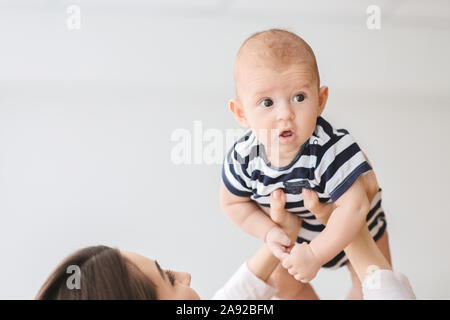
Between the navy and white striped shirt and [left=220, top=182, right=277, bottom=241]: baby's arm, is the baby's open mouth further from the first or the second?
[left=220, top=182, right=277, bottom=241]: baby's arm

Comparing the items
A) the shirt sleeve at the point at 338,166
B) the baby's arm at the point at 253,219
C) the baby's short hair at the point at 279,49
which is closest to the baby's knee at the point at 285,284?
the baby's arm at the point at 253,219

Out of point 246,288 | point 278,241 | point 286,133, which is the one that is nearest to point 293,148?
point 286,133

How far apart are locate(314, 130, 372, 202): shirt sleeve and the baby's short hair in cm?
9

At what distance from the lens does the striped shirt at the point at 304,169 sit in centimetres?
62

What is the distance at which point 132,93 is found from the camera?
863mm

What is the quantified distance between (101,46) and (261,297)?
46 cm

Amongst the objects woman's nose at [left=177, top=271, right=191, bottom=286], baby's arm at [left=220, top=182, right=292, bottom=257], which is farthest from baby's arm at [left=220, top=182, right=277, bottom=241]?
woman's nose at [left=177, top=271, right=191, bottom=286]

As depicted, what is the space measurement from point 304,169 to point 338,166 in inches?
1.6

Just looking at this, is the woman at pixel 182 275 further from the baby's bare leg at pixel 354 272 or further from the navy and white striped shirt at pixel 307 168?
the baby's bare leg at pixel 354 272

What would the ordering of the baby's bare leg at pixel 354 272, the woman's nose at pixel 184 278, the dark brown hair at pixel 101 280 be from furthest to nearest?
the baby's bare leg at pixel 354 272 → the woman's nose at pixel 184 278 → the dark brown hair at pixel 101 280

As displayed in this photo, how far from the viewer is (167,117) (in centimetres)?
84

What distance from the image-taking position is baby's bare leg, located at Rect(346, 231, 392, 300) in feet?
2.62
